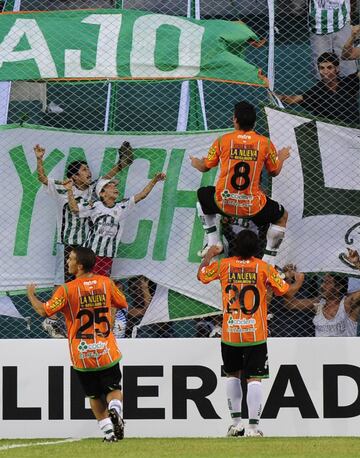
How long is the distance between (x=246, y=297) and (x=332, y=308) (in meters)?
1.17

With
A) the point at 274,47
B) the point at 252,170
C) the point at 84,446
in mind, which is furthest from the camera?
the point at 274,47

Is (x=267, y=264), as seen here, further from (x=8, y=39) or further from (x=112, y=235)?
(x=8, y=39)

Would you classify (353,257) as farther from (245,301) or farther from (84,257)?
(84,257)

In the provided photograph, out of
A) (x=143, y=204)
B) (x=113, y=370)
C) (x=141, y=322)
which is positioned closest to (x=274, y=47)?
(x=143, y=204)

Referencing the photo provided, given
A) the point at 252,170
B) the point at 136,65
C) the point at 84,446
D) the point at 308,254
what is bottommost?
the point at 84,446

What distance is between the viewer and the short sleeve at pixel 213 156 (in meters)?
9.99

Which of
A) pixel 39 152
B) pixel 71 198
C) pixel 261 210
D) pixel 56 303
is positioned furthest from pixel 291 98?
pixel 56 303

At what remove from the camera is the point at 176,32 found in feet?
34.3

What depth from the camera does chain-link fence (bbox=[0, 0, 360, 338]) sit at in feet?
33.8

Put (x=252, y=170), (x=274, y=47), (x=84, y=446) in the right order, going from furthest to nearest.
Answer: (x=274, y=47) < (x=252, y=170) < (x=84, y=446)

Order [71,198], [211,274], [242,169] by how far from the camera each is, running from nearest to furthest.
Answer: [211,274]
[242,169]
[71,198]

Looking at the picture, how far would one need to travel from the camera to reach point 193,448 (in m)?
8.60

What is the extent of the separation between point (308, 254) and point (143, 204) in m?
1.41

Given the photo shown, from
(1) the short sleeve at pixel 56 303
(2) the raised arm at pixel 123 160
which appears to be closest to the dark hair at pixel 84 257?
(1) the short sleeve at pixel 56 303
